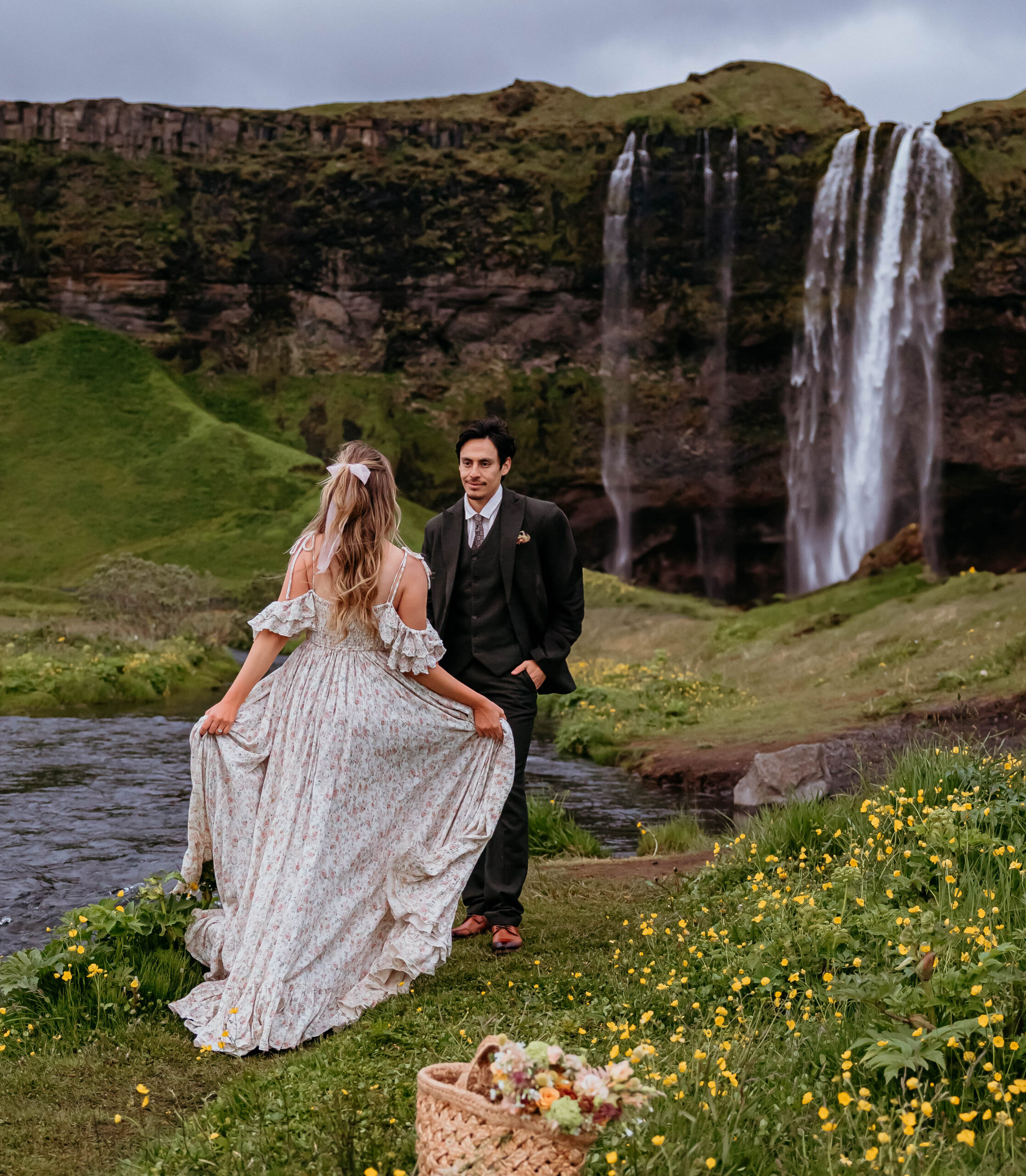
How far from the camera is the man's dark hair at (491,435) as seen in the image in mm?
6000

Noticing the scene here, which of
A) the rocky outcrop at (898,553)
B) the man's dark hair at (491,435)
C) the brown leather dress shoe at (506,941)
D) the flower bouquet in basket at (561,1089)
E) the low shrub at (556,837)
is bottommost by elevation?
the low shrub at (556,837)

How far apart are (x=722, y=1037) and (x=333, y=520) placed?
2.68 metres

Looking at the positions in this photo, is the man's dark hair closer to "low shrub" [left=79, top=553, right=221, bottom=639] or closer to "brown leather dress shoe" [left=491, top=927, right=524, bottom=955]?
"brown leather dress shoe" [left=491, top=927, right=524, bottom=955]

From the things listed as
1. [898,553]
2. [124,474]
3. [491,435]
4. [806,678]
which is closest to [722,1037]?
[491,435]

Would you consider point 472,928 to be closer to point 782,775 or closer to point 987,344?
point 782,775

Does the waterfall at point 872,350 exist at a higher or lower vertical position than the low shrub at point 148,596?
higher

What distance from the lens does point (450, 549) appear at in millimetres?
6266

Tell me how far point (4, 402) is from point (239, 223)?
13852 mm

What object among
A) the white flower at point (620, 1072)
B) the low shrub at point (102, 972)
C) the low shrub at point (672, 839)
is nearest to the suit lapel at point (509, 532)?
the low shrub at point (102, 972)

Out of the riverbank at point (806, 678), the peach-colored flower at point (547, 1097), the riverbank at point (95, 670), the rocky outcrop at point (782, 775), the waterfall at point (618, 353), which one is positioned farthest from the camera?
the waterfall at point (618, 353)

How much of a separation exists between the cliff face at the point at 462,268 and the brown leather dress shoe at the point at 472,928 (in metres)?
46.8

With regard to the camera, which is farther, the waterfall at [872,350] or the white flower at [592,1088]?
the waterfall at [872,350]

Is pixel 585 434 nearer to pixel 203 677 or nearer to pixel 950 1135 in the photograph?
pixel 203 677

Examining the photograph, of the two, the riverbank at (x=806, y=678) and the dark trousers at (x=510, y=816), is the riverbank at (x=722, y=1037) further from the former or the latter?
the riverbank at (x=806, y=678)
